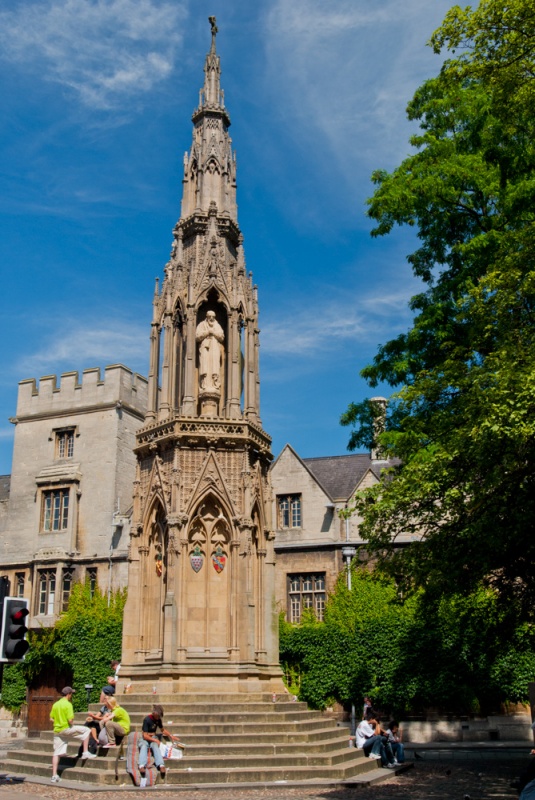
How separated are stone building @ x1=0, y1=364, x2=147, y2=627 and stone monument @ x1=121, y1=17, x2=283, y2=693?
17036 millimetres

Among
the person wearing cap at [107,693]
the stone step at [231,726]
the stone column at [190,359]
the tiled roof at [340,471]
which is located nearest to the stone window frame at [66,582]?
the tiled roof at [340,471]

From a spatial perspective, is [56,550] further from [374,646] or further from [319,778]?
[319,778]

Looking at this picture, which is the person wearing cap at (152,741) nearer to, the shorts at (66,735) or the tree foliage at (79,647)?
the shorts at (66,735)

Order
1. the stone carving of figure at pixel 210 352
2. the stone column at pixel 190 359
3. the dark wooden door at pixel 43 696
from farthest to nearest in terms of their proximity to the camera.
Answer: the dark wooden door at pixel 43 696, the stone carving of figure at pixel 210 352, the stone column at pixel 190 359

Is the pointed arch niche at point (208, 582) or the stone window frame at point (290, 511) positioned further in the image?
the stone window frame at point (290, 511)

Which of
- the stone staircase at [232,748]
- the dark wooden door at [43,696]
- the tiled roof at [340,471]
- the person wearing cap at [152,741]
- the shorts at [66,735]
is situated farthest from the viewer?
the tiled roof at [340,471]

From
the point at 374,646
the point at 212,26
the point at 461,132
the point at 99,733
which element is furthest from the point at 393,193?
the point at 374,646

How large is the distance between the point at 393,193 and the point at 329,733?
12.3m

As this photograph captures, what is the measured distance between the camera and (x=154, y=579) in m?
17.3

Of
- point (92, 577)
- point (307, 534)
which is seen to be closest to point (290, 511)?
point (307, 534)

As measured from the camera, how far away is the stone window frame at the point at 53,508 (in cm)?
3622

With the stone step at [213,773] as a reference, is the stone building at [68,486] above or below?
above

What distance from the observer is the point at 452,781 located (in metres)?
15.0

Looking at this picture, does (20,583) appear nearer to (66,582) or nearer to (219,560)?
(66,582)
